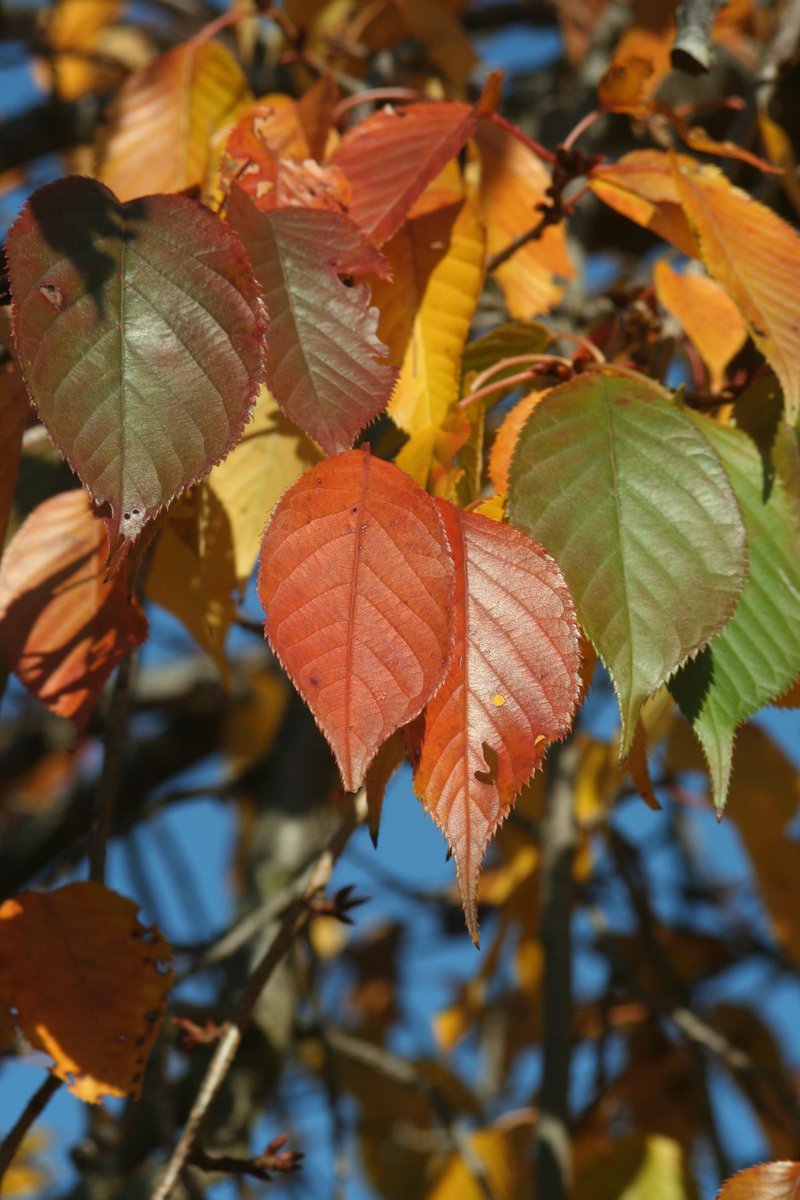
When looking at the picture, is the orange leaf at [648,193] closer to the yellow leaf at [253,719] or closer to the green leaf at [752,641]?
the green leaf at [752,641]

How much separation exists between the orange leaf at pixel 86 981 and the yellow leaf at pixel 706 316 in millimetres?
578

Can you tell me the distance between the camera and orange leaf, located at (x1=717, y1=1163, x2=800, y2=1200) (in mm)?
691

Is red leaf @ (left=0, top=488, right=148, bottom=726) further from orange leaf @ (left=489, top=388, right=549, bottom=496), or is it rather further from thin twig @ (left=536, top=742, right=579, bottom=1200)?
thin twig @ (left=536, top=742, right=579, bottom=1200)

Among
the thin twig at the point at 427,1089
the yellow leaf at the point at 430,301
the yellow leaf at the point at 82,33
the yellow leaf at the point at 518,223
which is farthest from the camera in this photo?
the yellow leaf at the point at 82,33

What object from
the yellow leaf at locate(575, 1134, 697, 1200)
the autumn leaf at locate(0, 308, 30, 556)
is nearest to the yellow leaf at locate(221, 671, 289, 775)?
the yellow leaf at locate(575, 1134, 697, 1200)

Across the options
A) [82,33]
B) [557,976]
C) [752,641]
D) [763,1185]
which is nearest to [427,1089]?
[557,976]

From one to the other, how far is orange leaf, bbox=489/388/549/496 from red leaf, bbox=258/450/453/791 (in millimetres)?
118

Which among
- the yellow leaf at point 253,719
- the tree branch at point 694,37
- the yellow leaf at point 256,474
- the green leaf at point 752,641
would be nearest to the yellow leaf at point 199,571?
the yellow leaf at point 256,474

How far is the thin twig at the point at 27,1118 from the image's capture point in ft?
2.71

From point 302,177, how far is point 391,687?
1.36 ft

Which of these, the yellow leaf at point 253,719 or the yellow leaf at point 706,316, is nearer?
the yellow leaf at point 706,316

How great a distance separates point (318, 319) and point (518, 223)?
45 centimetres

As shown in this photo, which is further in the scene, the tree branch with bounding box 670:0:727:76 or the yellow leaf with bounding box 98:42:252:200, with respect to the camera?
the yellow leaf with bounding box 98:42:252:200

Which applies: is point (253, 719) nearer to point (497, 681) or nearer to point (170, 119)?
point (170, 119)
